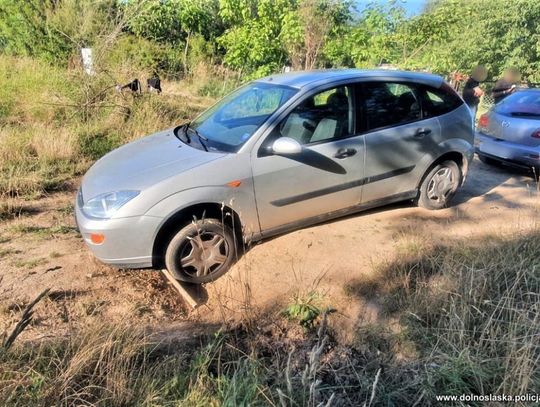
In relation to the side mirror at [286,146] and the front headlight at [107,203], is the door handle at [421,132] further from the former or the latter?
the front headlight at [107,203]

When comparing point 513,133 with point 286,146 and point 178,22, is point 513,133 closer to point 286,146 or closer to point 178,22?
point 286,146

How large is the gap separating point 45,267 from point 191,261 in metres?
1.34

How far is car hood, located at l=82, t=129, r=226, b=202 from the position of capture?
3347 millimetres

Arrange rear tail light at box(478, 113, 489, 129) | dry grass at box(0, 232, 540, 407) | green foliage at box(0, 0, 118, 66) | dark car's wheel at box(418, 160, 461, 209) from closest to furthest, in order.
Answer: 1. dry grass at box(0, 232, 540, 407)
2. dark car's wheel at box(418, 160, 461, 209)
3. rear tail light at box(478, 113, 489, 129)
4. green foliage at box(0, 0, 118, 66)

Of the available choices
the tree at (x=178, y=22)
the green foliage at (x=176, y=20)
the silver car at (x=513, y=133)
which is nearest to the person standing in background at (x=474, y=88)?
the silver car at (x=513, y=133)

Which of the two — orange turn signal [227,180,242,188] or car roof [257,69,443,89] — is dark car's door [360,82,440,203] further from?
orange turn signal [227,180,242,188]

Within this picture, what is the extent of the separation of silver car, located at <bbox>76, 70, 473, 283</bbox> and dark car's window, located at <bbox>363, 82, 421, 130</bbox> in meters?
0.01

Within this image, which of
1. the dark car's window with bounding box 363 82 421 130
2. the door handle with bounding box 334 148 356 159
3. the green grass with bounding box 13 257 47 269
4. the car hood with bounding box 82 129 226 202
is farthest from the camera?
the dark car's window with bounding box 363 82 421 130

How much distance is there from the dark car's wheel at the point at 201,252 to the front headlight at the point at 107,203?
1.66 feet

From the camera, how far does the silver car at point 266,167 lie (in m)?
3.30

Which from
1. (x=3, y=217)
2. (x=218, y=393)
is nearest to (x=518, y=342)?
(x=218, y=393)

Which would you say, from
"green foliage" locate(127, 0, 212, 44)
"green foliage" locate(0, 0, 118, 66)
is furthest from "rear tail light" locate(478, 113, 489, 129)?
"green foliage" locate(127, 0, 212, 44)

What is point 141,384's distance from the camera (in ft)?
7.29

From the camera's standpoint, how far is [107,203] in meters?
3.28
